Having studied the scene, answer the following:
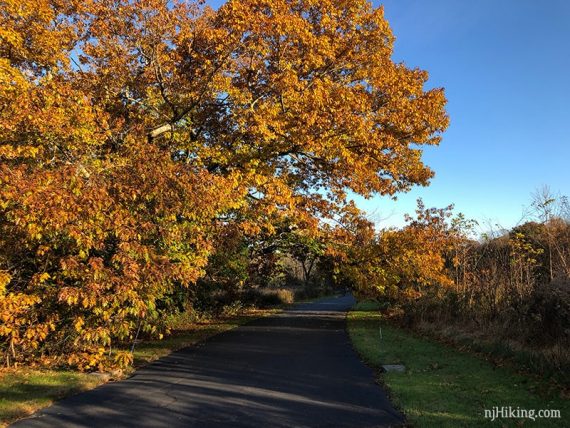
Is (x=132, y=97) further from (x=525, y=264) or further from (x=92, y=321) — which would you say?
(x=525, y=264)

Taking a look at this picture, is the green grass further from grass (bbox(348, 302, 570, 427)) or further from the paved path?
grass (bbox(348, 302, 570, 427))

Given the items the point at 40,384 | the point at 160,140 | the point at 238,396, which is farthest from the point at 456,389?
the point at 160,140

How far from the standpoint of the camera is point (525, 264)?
1378 centimetres

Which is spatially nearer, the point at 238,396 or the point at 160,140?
the point at 238,396

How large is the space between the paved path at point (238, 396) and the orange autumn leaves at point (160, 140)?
1.40 m

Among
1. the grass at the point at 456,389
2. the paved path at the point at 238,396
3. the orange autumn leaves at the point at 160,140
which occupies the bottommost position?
the paved path at the point at 238,396

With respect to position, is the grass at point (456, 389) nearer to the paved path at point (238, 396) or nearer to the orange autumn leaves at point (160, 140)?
the paved path at point (238, 396)

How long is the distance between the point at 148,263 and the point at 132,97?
866cm

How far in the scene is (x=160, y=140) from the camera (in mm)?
15828

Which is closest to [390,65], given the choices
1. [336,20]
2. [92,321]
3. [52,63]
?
[336,20]

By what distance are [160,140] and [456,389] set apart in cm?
1199

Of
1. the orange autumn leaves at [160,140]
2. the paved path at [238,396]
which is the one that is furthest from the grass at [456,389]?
the orange autumn leaves at [160,140]

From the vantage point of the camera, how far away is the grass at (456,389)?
6.20 m

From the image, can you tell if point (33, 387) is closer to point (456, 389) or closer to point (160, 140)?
point (456, 389)
